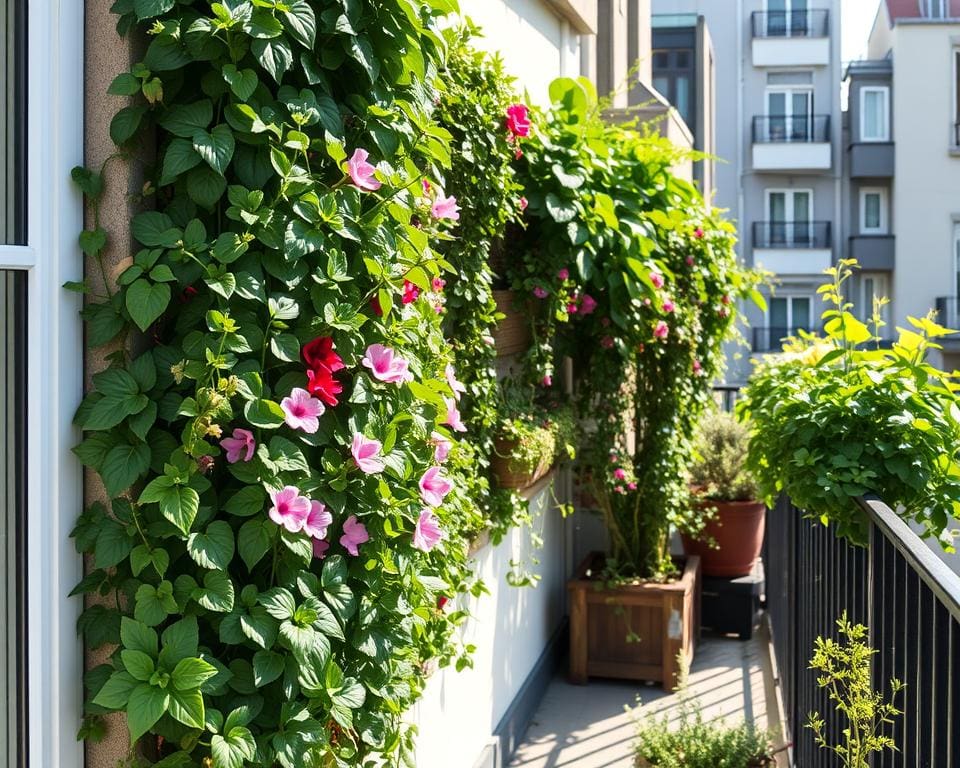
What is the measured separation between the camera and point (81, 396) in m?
1.67

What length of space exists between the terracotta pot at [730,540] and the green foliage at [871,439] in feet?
8.85

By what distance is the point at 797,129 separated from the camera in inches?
893

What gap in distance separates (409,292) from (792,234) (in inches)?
852

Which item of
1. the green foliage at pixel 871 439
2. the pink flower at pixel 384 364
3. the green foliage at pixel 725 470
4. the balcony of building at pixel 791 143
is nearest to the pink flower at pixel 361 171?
the pink flower at pixel 384 364

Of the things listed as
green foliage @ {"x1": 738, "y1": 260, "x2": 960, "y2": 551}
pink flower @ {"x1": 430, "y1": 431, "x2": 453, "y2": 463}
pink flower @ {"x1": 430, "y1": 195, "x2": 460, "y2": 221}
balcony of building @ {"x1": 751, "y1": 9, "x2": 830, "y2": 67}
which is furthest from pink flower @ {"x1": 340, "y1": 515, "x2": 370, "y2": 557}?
balcony of building @ {"x1": 751, "y1": 9, "x2": 830, "y2": 67}

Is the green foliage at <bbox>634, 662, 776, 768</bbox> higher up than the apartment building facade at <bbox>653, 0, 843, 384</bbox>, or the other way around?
the apartment building facade at <bbox>653, 0, 843, 384</bbox>

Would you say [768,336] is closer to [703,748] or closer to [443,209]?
[703,748]

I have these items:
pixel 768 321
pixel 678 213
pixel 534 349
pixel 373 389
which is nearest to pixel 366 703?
pixel 373 389

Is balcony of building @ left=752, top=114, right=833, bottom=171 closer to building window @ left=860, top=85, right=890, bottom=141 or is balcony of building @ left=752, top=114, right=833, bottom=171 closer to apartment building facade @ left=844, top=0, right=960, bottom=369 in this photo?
building window @ left=860, top=85, right=890, bottom=141

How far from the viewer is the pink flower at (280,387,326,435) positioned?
1673 mm

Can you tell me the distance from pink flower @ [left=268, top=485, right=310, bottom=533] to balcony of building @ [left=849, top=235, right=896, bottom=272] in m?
20.8

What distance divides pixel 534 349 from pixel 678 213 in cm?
97

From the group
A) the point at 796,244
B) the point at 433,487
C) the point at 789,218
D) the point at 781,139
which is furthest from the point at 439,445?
the point at 781,139

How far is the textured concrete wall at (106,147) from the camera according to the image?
167cm
